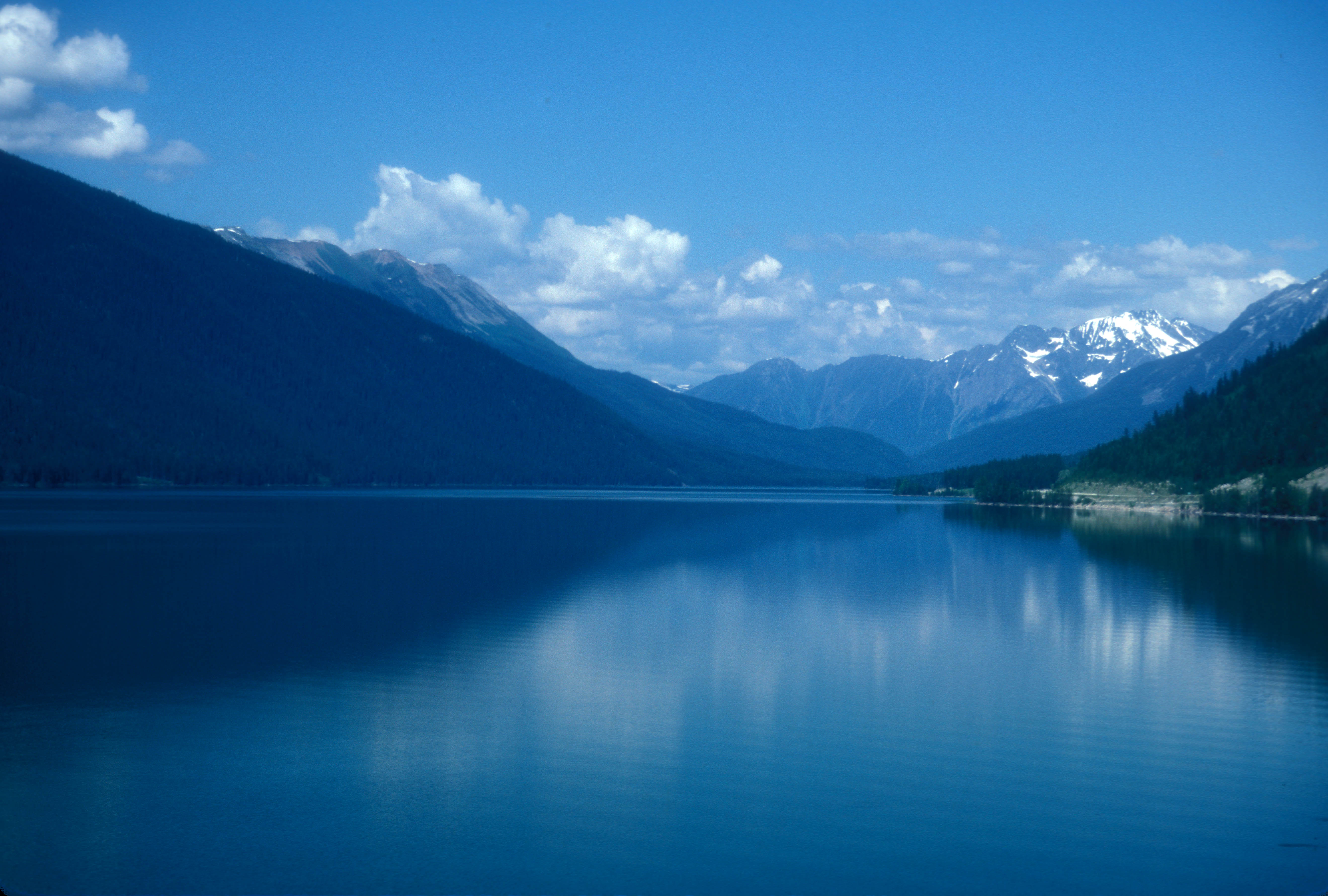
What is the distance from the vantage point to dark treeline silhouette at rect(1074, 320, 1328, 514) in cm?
12356

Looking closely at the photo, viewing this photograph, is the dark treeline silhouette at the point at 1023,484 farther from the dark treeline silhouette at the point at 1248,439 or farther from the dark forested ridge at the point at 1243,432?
the dark treeline silhouette at the point at 1248,439

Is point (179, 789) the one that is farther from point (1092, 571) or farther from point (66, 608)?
point (1092, 571)

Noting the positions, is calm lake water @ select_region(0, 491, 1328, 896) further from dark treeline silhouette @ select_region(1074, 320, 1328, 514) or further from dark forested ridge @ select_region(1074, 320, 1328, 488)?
dark forested ridge @ select_region(1074, 320, 1328, 488)

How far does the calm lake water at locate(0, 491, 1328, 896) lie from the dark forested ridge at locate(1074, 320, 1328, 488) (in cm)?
8805

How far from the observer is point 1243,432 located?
455 ft

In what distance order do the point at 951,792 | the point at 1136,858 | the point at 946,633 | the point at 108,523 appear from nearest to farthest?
the point at 1136,858 < the point at 951,792 < the point at 946,633 < the point at 108,523

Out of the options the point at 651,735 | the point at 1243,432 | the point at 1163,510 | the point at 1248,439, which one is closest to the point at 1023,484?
the point at 1163,510

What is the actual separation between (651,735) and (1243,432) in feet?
455

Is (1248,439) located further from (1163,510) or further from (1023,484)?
(1023,484)

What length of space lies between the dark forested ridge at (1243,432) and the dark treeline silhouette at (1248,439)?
14cm

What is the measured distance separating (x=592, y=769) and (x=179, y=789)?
23.7ft

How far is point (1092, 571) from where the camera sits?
5934 cm

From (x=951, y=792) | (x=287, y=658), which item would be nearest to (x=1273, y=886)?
(x=951, y=792)

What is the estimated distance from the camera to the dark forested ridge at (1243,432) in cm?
12825
